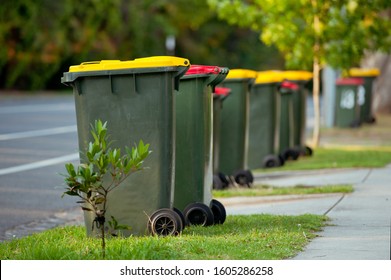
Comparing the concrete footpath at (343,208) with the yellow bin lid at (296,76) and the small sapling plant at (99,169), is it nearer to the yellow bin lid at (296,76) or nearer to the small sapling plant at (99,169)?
the small sapling plant at (99,169)

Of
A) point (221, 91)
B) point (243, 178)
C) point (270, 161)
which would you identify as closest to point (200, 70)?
point (221, 91)

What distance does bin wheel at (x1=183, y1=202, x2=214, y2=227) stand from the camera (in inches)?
368

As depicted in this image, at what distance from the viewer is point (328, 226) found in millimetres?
9242

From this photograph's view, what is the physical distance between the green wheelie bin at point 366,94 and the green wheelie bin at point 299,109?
870cm

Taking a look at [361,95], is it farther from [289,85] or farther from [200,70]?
[200,70]

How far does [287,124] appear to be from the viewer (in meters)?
17.4

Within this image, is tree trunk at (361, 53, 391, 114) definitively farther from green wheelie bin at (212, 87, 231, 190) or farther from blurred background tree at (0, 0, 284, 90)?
green wheelie bin at (212, 87, 231, 190)

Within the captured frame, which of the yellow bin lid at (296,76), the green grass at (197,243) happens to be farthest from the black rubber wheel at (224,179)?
the yellow bin lid at (296,76)

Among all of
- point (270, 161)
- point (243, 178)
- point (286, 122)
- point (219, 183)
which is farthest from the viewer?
point (286, 122)

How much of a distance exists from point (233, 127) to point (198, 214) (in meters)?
4.12

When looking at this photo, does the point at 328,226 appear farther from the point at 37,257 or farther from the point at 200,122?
the point at 37,257

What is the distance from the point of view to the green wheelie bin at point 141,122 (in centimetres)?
861

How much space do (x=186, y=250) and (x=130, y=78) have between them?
156cm
